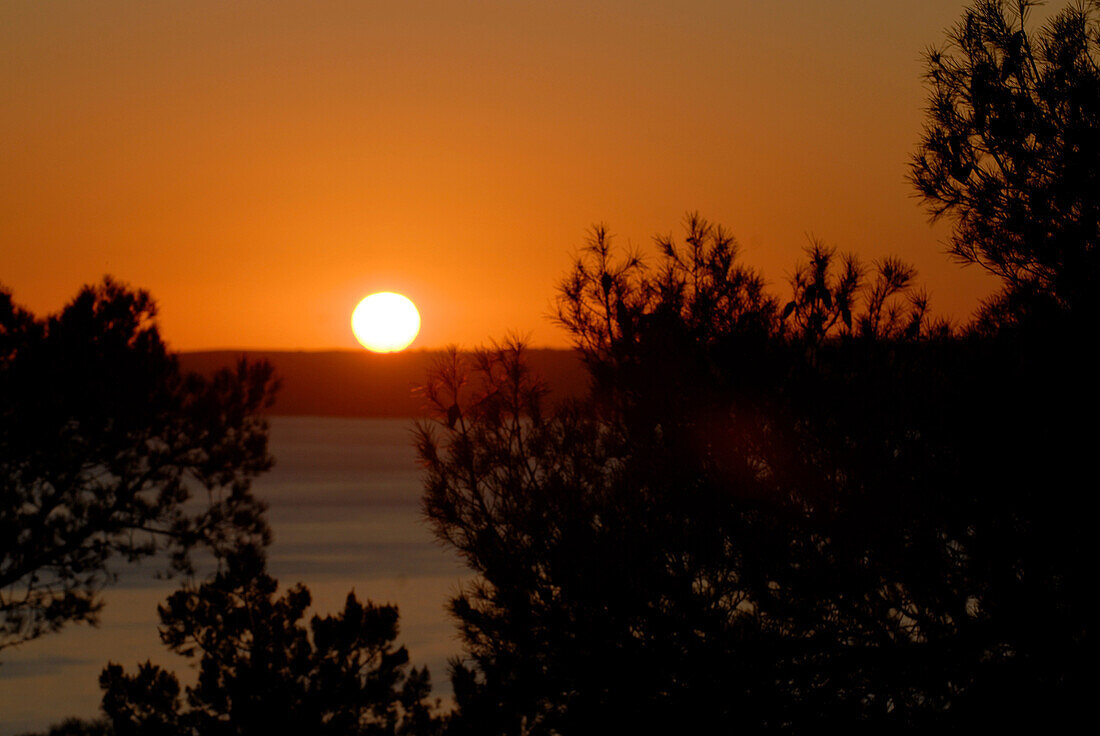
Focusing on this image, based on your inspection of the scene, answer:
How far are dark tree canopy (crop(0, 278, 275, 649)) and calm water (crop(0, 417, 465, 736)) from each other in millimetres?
1622

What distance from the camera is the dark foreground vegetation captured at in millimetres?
4359

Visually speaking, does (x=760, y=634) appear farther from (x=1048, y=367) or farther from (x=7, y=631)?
(x=7, y=631)

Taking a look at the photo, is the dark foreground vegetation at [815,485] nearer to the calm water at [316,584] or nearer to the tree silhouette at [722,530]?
the tree silhouette at [722,530]

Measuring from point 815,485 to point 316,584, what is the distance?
2098cm

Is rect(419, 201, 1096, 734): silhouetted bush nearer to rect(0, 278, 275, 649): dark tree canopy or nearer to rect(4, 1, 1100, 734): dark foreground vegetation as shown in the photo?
rect(4, 1, 1100, 734): dark foreground vegetation

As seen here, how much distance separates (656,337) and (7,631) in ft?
27.3

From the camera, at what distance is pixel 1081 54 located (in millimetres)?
5461

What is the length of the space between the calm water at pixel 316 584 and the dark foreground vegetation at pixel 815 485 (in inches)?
28.0

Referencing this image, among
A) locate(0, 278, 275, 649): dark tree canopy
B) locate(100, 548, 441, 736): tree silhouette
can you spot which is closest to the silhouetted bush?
locate(100, 548, 441, 736): tree silhouette

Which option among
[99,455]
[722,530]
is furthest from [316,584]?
[722,530]

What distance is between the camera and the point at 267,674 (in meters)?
9.40

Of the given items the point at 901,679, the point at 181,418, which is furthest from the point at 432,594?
the point at 901,679

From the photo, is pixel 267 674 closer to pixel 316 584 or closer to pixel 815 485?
pixel 815 485

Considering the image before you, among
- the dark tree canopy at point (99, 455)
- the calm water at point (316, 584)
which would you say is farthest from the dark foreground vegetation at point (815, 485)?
the dark tree canopy at point (99, 455)
